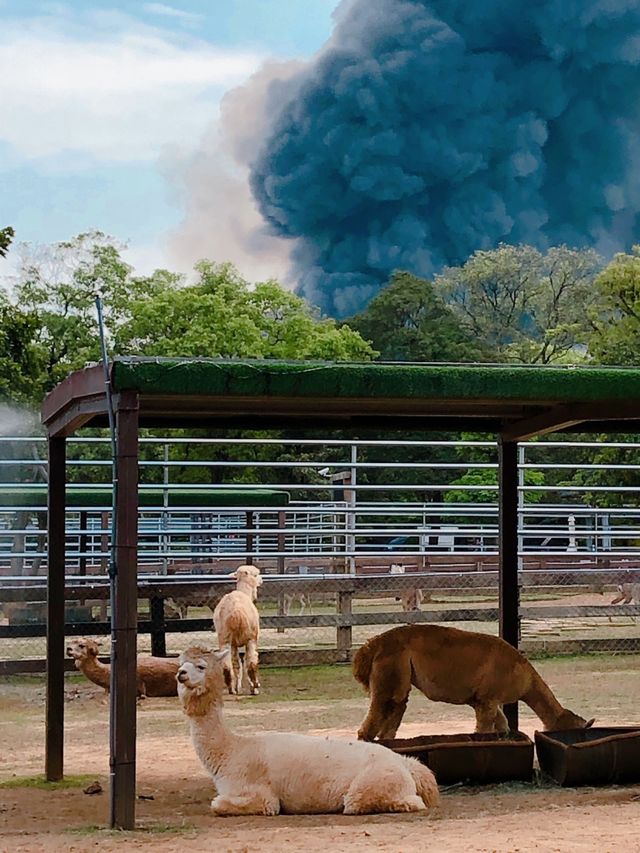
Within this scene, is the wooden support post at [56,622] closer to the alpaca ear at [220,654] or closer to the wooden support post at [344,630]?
the alpaca ear at [220,654]

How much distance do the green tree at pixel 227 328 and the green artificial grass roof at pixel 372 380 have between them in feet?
91.7

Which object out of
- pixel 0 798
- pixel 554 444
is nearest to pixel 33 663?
pixel 0 798

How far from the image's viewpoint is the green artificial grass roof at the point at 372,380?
6883mm

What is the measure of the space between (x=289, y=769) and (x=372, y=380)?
2.11 m

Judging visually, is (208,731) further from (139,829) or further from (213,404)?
(213,404)

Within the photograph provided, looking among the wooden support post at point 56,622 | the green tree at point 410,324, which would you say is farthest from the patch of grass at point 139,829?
the green tree at point 410,324

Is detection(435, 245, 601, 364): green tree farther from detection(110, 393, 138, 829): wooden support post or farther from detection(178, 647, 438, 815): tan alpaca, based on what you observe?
detection(110, 393, 138, 829): wooden support post

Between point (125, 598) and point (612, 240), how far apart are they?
206 ft

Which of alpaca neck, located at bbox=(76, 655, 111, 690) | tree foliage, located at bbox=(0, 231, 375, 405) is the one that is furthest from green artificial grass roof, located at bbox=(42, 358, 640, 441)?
tree foliage, located at bbox=(0, 231, 375, 405)

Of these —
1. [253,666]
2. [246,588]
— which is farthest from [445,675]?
[246,588]

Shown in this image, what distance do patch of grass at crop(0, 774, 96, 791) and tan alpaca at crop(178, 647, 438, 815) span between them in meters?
1.52

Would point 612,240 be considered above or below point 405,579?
above

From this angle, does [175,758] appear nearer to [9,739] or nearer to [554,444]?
[9,739]

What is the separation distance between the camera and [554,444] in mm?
15773
